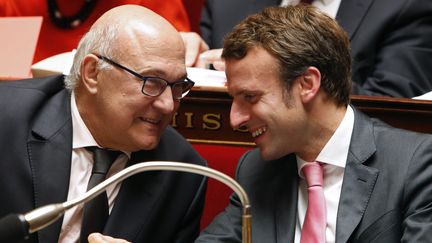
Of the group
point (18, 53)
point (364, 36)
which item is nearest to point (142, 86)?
point (18, 53)

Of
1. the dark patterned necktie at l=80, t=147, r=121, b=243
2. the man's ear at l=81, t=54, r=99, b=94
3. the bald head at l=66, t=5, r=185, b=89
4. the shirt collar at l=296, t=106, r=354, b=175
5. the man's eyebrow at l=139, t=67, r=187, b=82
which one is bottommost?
the dark patterned necktie at l=80, t=147, r=121, b=243

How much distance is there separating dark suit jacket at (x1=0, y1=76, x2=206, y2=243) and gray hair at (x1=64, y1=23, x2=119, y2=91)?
0.09 m

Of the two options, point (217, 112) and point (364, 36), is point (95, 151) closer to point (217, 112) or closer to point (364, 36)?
point (217, 112)

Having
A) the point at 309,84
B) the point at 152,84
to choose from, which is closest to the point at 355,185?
the point at 309,84

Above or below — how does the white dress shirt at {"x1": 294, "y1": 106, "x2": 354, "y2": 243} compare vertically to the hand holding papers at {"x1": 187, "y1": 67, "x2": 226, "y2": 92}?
above

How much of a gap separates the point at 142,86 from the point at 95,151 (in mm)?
185

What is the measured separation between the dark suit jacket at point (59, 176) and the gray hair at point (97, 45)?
87mm

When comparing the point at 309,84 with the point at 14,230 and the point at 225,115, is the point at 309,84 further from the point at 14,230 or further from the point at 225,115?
the point at 14,230

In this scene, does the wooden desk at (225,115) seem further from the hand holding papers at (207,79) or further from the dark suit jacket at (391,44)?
the dark suit jacket at (391,44)

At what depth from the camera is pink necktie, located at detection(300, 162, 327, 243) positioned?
4.94 ft

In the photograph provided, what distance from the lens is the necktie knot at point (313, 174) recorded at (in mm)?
1539

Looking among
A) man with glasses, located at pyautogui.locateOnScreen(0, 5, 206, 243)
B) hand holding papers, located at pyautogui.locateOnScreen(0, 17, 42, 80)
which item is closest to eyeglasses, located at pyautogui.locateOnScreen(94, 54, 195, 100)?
man with glasses, located at pyautogui.locateOnScreen(0, 5, 206, 243)

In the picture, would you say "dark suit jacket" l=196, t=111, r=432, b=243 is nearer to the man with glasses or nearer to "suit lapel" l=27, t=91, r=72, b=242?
the man with glasses

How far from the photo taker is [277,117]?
1540mm
